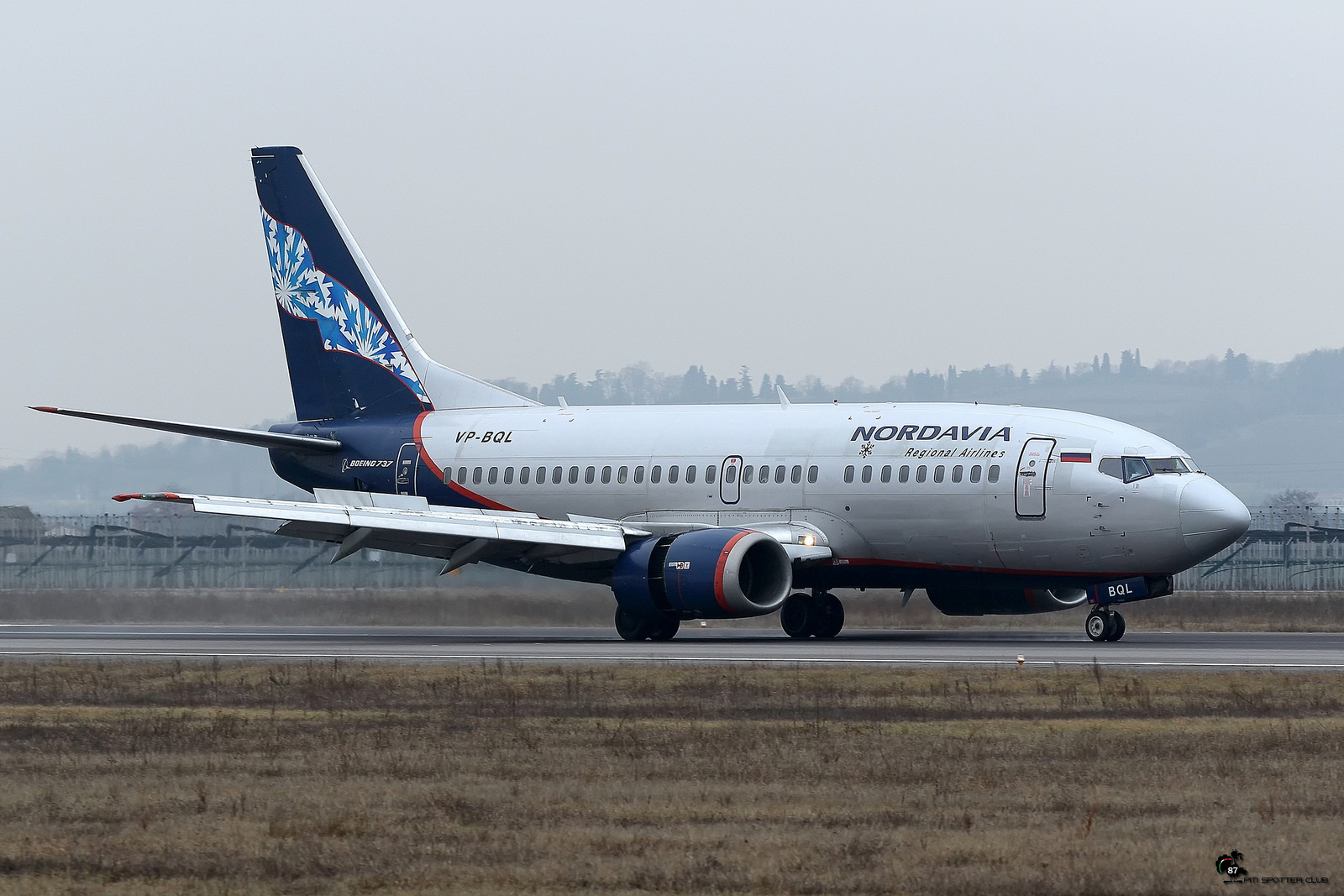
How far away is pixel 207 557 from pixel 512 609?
17718mm

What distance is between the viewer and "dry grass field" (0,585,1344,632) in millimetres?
37688

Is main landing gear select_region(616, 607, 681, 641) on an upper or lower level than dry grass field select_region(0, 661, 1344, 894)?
lower

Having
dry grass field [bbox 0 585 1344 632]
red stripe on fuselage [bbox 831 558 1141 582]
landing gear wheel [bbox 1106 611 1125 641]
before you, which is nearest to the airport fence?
dry grass field [bbox 0 585 1344 632]

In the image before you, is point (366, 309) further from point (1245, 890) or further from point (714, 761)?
point (1245, 890)

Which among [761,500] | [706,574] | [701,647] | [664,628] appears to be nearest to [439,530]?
[664,628]

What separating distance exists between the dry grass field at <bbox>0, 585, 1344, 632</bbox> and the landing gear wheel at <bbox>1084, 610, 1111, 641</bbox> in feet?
20.0

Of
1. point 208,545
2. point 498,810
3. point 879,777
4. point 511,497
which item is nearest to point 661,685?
point 879,777

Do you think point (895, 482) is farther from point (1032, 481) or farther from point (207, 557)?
point (207, 557)

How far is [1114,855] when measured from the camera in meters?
10.7

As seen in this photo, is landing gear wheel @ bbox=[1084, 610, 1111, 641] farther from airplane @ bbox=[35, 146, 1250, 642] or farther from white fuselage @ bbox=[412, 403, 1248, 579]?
white fuselage @ bbox=[412, 403, 1248, 579]

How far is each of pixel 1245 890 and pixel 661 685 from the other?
41.6 ft

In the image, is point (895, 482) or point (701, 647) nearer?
point (701, 647)

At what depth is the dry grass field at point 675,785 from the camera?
34.3ft

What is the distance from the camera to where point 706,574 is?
1212 inches
